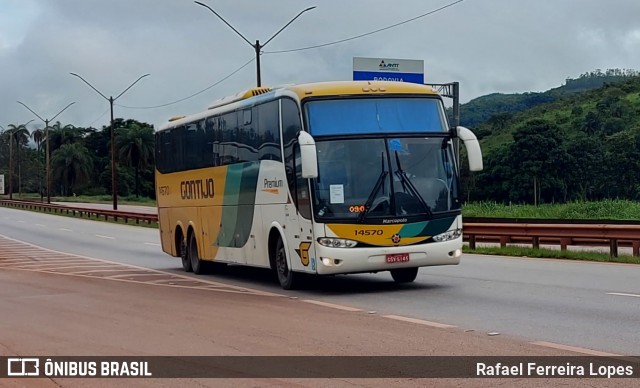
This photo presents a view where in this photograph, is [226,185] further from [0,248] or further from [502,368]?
[0,248]

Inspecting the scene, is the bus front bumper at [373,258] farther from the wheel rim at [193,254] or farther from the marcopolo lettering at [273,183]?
the wheel rim at [193,254]

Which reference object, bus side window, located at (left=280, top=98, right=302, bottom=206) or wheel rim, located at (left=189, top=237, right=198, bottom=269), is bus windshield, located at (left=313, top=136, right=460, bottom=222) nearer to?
bus side window, located at (left=280, top=98, right=302, bottom=206)

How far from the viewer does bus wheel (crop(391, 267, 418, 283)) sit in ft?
54.3

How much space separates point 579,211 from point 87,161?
350ft

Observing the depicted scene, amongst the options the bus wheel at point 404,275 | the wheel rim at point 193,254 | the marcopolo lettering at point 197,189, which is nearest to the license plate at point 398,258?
the bus wheel at point 404,275

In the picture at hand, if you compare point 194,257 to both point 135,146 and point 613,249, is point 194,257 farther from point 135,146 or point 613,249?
point 135,146

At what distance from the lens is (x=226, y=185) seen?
1870 centimetres

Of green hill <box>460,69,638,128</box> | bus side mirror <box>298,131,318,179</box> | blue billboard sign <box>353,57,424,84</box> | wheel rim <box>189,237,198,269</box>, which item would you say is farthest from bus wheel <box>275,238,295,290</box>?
green hill <box>460,69,638,128</box>

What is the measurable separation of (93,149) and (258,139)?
13313cm

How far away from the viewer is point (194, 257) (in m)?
21.5

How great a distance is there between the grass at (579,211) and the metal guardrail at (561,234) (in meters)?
9.48

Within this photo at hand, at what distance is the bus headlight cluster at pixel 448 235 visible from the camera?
1495cm
